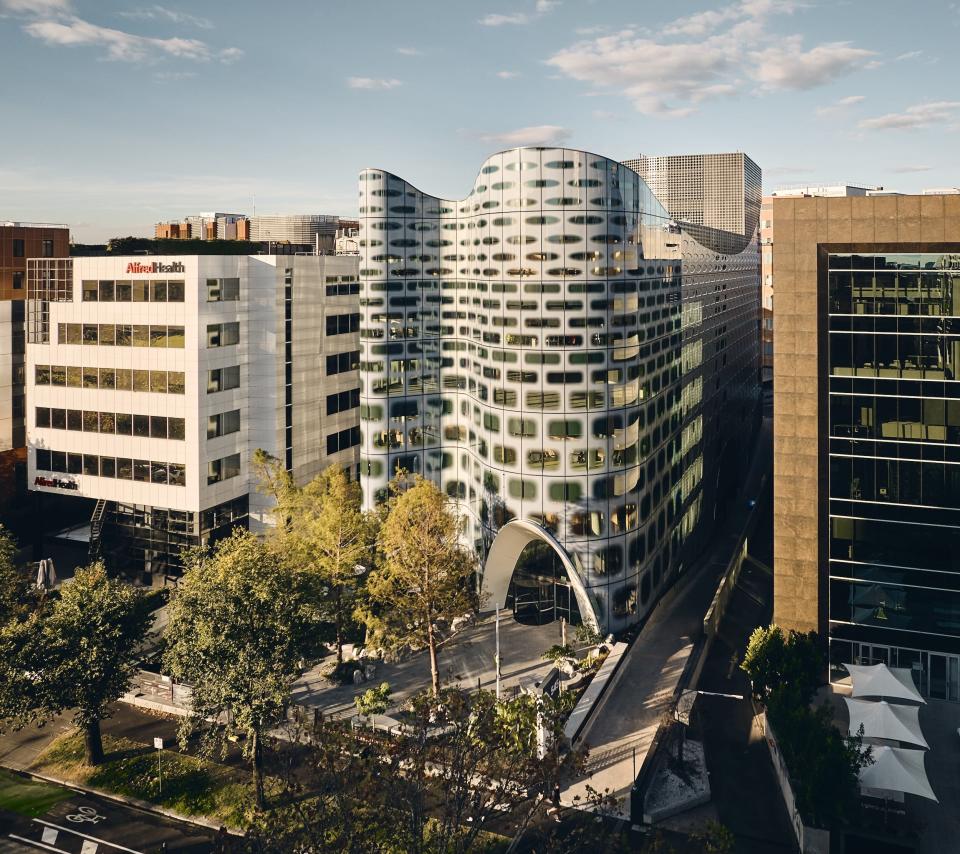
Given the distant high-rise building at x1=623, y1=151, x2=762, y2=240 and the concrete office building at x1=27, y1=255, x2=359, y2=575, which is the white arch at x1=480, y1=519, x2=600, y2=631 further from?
the distant high-rise building at x1=623, y1=151, x2=762, y2=240

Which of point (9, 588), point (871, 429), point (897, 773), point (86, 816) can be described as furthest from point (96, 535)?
point (897, 773)

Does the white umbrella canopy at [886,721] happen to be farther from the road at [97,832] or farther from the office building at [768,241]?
the office building at [768,241]

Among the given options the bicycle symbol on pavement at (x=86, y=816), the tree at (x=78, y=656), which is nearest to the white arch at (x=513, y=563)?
the tree at (x=78, y=656)

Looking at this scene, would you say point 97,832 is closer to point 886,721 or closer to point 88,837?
point 88,837

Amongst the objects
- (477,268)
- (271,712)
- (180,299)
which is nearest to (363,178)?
(477,268)

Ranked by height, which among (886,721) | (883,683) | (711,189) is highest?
(711,189)

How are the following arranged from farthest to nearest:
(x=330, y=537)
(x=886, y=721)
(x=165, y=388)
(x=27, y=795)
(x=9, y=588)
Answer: (x=165, y=388), (x=330, y=537), (x=9, y=588), (x=27, y=795), (x=886, y=721)

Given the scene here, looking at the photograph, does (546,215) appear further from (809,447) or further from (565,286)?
(809,447)
